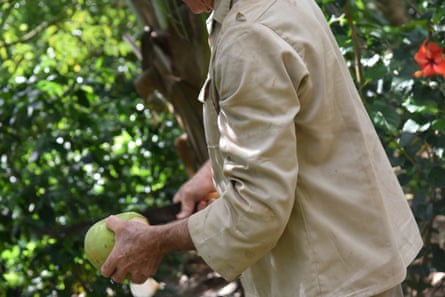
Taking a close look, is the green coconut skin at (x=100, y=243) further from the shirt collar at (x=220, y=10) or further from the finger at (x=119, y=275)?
the shirt collar at (x=220, y=10)

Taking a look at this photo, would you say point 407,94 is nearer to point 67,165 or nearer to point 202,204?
point 202,204

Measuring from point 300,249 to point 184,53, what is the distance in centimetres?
179

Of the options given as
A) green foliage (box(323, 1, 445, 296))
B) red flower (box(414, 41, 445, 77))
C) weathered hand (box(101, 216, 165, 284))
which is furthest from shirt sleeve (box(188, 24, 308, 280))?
red flower (box(414, 41, 445, 77))

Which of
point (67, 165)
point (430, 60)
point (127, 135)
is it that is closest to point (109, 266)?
point (430, 60)

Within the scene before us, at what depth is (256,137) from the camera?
1.70 meters

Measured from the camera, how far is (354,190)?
1839 millimetres

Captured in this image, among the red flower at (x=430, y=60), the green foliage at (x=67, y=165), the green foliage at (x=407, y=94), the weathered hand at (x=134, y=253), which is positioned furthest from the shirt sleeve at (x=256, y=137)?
the green foliage at (x=67, y=165)

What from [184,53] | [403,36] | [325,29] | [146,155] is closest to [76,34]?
[146,155]

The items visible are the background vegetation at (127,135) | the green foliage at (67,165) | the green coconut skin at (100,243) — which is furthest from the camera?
the green foliage at (67,165)

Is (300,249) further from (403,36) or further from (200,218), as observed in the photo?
(403,36)

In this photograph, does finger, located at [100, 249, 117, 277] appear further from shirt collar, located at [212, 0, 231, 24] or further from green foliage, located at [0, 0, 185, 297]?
green foliage, located at [0, 0, 185, 297]

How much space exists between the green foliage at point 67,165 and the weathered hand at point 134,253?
1.53 meters

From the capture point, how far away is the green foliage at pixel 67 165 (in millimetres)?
3502

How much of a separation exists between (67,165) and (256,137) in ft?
7.14
